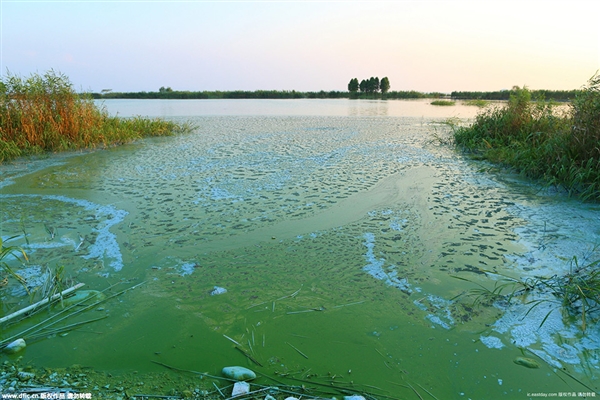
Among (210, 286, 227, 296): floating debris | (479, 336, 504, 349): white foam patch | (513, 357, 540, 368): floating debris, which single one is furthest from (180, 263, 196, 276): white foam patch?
(513, 357, 540, 368): floating debris

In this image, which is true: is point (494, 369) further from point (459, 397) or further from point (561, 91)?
point (561, 91)

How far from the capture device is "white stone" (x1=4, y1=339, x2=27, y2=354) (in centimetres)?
208

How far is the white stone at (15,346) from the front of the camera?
82.0 inches

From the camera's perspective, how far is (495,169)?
6.66 metres

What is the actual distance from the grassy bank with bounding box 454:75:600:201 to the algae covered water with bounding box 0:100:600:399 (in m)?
0.39

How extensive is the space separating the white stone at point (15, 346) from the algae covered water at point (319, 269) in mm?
67

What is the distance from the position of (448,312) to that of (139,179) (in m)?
4.92

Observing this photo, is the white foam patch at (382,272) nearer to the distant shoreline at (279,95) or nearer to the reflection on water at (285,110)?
the reflection on water at (285,110)

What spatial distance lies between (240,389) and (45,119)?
764cm

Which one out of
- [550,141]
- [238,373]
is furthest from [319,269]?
[550,141]

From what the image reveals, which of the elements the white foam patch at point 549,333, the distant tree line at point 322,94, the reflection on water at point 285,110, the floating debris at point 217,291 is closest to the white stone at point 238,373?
the floating debris at point 217,291

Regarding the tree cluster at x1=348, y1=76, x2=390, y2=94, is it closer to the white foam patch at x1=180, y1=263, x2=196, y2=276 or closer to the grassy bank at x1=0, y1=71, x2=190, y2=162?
the grassy bank at x1=0, y1=71, x2=190, y2=162

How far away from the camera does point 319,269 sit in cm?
309

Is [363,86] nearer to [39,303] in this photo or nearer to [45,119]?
[45,119]
